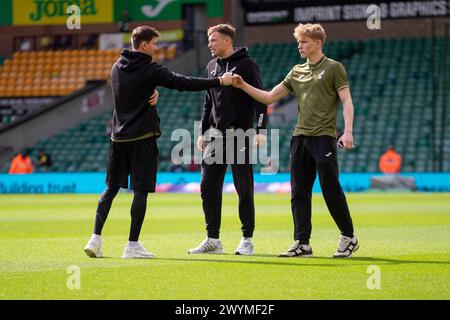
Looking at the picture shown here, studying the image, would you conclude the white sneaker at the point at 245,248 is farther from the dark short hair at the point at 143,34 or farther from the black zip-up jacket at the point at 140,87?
the dark short hair at the point at 143,34

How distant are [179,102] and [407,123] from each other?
970 centimetres

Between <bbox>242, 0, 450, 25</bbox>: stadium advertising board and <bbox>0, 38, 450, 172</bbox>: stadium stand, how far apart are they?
2.48m

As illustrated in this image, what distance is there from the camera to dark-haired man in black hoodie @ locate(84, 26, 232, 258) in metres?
10.1

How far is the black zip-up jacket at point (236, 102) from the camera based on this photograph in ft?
35.0

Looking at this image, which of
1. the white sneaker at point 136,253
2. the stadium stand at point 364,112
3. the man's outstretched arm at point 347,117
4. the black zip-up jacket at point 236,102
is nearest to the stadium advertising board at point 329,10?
the stadium stand at point 364,112

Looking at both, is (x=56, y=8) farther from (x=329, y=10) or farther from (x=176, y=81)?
(x=176, y=81)

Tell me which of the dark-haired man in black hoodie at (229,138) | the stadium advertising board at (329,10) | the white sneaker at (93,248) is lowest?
the white sneaker at (93,248)

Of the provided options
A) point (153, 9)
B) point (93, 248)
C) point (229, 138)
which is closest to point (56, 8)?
point (153, 9)

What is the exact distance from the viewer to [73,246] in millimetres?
11664

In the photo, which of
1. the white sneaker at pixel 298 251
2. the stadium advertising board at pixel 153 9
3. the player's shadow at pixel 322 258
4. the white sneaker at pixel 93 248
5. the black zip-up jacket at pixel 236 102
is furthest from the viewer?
the stadium advertising board at pixel 153 9

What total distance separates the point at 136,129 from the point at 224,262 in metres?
1.56

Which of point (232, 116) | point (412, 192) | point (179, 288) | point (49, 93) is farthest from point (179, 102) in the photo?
point (179, 288)

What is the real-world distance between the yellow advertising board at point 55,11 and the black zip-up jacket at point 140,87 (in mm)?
34667
